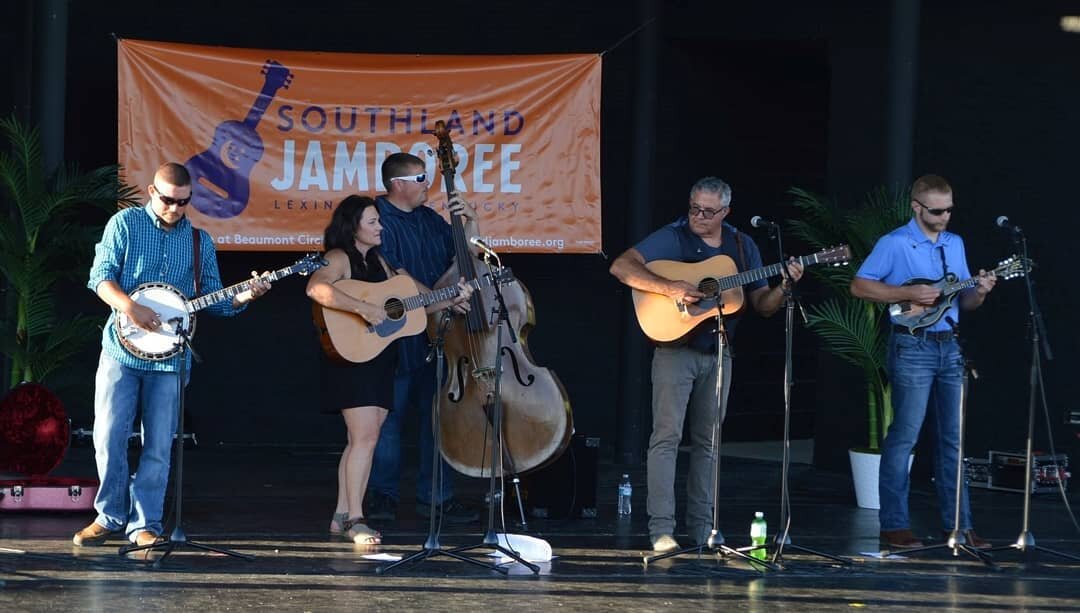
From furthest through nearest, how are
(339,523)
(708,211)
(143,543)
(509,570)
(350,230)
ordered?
1. (339,523)
2. (350,230)
3. (708,211)
4. (143,543)
5. (509,570)

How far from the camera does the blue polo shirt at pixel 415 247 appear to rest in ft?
26.9

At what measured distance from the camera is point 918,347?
7789 millimetres

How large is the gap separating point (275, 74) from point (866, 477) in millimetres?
4528

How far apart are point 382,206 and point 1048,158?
15.6 feet

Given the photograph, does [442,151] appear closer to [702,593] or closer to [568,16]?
[702,593]

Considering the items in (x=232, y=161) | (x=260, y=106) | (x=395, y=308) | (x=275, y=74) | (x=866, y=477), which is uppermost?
(x=275, y=74)

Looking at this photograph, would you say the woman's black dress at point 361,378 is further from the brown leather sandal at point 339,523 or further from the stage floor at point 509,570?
the stage floor at point 509,570

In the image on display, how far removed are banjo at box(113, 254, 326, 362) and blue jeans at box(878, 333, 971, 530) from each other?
2924mm

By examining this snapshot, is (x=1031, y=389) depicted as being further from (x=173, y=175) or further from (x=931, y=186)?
(x=173, y=175)

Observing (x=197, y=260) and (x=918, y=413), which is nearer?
(x=197, y=260)

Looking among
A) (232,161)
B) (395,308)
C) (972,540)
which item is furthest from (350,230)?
(972,540)

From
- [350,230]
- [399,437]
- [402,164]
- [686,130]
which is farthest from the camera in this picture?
[686,130]

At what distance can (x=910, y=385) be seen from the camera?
7.81 m

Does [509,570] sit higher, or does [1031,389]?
[1031,389]
